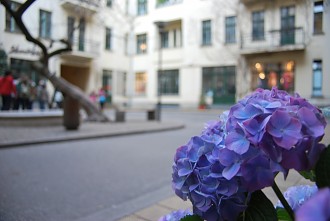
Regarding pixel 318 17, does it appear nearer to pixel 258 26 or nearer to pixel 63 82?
pixel 258 26

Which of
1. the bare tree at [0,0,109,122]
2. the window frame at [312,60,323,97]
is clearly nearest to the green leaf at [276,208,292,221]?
the window frame at [312,60,323,97]

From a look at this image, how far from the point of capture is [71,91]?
11.8 metres

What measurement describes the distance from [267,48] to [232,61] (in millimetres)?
584

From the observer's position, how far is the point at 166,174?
4.73 m

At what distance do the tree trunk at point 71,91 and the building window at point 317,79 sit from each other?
35.2 feet

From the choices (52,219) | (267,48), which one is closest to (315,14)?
(267,48)

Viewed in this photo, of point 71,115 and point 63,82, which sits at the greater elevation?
point 63,82

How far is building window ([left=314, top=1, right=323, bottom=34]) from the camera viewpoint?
1.14m

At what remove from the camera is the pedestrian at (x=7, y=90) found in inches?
455

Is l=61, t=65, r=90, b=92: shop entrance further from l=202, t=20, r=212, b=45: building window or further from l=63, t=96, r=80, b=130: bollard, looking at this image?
l=202, t=20, r=212, b=45: building window

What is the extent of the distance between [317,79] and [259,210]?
0.81 meters

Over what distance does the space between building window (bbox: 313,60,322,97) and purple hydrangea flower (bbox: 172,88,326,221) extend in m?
0.57

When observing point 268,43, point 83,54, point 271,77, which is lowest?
point 271,77

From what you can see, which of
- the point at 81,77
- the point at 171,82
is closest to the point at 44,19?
the point at 171,82
